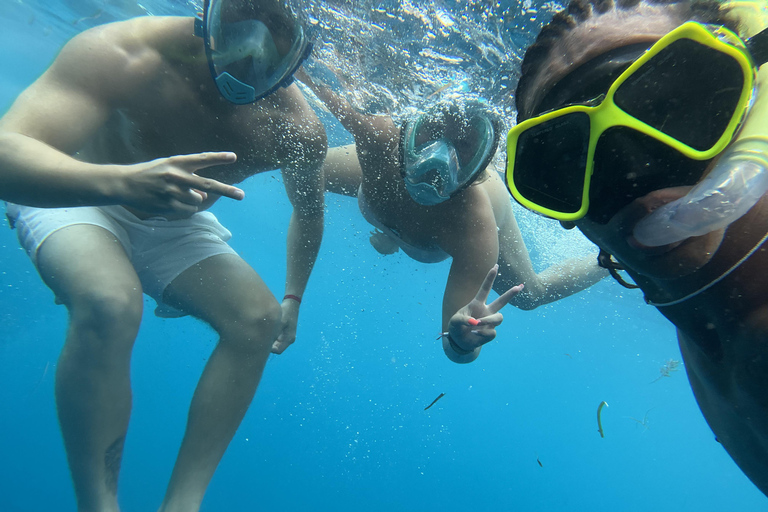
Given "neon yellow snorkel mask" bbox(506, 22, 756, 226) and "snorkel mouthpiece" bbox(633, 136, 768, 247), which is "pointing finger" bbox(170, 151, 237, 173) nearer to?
"neon yellow snorkel mask" bbox(506, 22, 756, 226)

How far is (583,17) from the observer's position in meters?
1.71

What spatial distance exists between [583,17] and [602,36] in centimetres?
33

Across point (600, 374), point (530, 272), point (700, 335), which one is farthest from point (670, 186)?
point (600, 374)

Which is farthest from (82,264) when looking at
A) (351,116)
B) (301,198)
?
(351,116)

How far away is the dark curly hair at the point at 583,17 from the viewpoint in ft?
4.73

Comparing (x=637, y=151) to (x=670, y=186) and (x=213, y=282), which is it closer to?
(x=670, y=186)

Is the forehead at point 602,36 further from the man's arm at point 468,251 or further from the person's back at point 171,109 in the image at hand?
the person's back at point 171,109

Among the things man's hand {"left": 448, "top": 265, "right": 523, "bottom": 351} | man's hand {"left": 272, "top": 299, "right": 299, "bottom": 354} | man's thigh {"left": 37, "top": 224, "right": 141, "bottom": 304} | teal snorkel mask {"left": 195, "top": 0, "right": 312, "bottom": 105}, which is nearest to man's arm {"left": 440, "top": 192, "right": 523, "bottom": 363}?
man's hand {"left": 448, "top": 265, "right": 523, "bottom": 351}

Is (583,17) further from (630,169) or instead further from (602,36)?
(630,169)

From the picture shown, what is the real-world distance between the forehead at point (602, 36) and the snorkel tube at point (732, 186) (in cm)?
39

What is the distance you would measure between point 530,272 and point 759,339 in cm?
489

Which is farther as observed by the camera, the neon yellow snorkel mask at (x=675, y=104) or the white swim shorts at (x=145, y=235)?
the white swim shorts at (x=145, y=235)

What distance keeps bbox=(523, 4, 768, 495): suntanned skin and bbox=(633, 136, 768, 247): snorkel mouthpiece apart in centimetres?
7

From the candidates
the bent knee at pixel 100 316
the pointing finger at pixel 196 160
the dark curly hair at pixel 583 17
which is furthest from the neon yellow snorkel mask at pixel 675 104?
the bent knee at pixel 100 316
